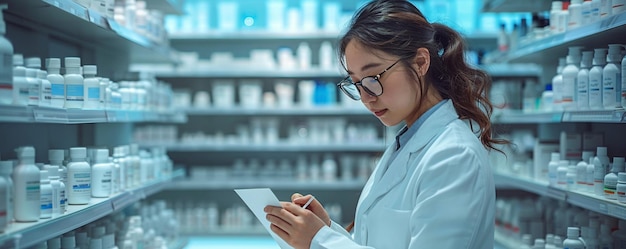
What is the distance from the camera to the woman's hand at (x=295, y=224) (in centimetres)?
180

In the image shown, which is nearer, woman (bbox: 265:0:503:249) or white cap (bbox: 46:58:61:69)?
Answer: woman (bbox: 265:0:503:249)

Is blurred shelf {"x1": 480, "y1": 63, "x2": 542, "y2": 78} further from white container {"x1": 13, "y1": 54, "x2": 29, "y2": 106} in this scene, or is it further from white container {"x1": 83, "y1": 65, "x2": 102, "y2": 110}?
white container {"x1": 13, "y1": 54, "x2": 29, "y2": 106}

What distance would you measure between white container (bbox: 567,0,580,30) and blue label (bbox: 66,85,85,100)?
2.18 m

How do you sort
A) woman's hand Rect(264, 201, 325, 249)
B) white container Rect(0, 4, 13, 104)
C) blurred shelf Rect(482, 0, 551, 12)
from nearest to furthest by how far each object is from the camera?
white container Rect(0, 4, 13, 104)
woman's hand Rect(264, 201, 325, 249)
blurred shelf Rect(482, 0, 551, 12)

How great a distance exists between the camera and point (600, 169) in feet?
8.20

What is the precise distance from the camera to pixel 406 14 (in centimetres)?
183

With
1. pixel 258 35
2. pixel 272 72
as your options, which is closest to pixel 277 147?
pixel 272 72

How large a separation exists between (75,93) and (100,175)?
376 mm

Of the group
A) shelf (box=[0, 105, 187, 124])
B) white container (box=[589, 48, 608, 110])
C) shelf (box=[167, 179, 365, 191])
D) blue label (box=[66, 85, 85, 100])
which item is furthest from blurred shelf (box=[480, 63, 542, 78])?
blue label (box=[66, 85, 85, 100])

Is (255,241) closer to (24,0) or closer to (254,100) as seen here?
(254,100)

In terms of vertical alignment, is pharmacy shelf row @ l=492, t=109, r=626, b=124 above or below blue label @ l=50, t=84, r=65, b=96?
below

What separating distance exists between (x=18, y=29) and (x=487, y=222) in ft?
6.51

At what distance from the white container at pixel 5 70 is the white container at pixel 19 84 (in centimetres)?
4

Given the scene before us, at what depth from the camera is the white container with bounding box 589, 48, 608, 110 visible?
245cm
